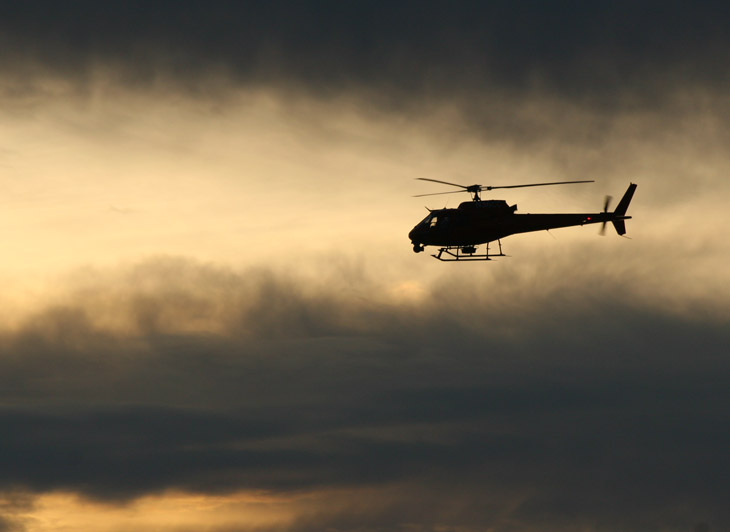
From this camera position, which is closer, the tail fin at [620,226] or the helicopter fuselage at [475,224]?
Answer: the helicopter fuselage at [475,224]

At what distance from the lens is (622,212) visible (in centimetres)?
10119

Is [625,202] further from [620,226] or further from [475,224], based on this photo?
[475,224]

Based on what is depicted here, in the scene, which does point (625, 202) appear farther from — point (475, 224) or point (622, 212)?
point (475, 224)

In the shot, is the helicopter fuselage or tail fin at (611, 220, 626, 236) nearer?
the helicopter fuselage

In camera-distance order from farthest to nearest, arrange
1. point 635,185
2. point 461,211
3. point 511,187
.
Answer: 1. point 635,185
2. point 461,211
3. point 511,187

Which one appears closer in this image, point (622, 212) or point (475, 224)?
point (475, 224)

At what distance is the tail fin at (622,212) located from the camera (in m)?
99.6

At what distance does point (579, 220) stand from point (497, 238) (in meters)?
10.0

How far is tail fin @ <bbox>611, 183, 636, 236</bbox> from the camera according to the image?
327 feet

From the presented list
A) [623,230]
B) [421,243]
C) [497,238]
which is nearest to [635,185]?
[623,230]

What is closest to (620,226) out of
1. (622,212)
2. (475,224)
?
(622,212)

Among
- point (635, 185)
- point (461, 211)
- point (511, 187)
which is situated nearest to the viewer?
point (511, 187)

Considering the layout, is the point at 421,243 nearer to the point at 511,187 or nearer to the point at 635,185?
the point at 511,187

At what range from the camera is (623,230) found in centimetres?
10056
